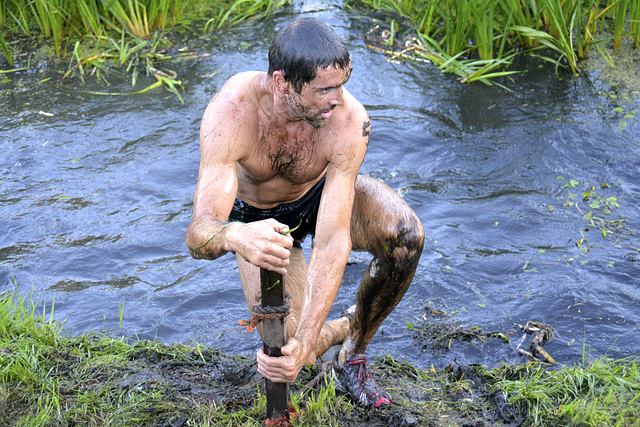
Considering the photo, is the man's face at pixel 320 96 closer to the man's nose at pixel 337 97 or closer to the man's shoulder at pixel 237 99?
the man's nose at pixel 337 97

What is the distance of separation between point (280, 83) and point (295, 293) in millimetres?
1255

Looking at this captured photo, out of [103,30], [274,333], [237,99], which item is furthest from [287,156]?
[103,30]

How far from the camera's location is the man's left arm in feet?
8.46

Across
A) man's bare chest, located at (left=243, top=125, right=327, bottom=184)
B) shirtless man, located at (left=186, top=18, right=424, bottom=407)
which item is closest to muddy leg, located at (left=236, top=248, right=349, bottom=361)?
shirtless man, located at (left=186, top=18, right=424, bottom=407)

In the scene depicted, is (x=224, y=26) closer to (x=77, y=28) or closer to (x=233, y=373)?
(x=77, y=28)

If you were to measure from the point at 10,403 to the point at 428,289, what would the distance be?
95.3 inches

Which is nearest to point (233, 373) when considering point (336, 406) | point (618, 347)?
point (336, 406)

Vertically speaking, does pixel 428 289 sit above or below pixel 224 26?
below

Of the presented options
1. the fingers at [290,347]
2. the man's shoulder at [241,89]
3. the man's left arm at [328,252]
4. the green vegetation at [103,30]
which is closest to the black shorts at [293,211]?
the man's left arm at [328,252]

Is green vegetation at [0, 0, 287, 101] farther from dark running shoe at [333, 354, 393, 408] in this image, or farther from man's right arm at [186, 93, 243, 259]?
dark running shoe at [333, 354, 393, 408]

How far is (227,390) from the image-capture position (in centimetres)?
317

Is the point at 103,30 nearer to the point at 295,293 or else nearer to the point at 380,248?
the point at 295,293

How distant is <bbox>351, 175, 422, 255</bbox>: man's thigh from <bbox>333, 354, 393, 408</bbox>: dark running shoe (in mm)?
563

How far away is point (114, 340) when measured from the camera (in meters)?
3.47
